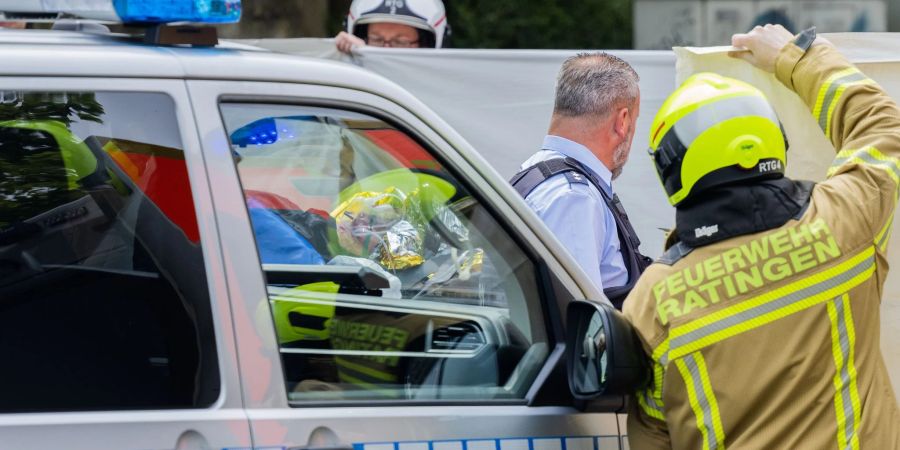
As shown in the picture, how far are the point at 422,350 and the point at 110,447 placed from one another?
698mm

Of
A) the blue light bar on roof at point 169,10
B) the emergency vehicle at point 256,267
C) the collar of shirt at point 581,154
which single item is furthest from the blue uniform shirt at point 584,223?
the blue light bar on roof at point 169,10

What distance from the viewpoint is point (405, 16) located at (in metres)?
5.75

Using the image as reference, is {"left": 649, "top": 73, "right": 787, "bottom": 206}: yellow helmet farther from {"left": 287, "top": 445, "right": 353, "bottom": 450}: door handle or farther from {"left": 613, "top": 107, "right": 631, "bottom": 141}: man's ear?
{"left": 613, "top": 107, "right": 631, "bottom": 141}: man's ear

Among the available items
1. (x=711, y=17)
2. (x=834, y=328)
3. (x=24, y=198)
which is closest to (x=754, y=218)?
(x=834, y=328)

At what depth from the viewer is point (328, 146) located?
8.10 ft

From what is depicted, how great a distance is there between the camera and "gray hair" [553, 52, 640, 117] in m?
4.02

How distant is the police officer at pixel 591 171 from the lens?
3.75 meters

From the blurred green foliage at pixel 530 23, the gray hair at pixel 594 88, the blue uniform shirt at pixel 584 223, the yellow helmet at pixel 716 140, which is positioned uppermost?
the yellow helmet at pixel 716 140

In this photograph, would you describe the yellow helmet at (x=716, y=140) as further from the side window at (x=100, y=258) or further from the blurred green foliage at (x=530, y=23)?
the blurred green foliage at (x=530, y=23)

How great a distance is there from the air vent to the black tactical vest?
1.22 metres

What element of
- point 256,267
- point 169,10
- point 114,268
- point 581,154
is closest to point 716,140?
point 256,267

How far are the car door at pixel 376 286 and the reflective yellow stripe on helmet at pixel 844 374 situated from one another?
48 centimetres

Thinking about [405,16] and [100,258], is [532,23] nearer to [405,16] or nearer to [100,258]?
[405,16]

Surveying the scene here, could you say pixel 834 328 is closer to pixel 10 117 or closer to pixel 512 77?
pixel 10 117
